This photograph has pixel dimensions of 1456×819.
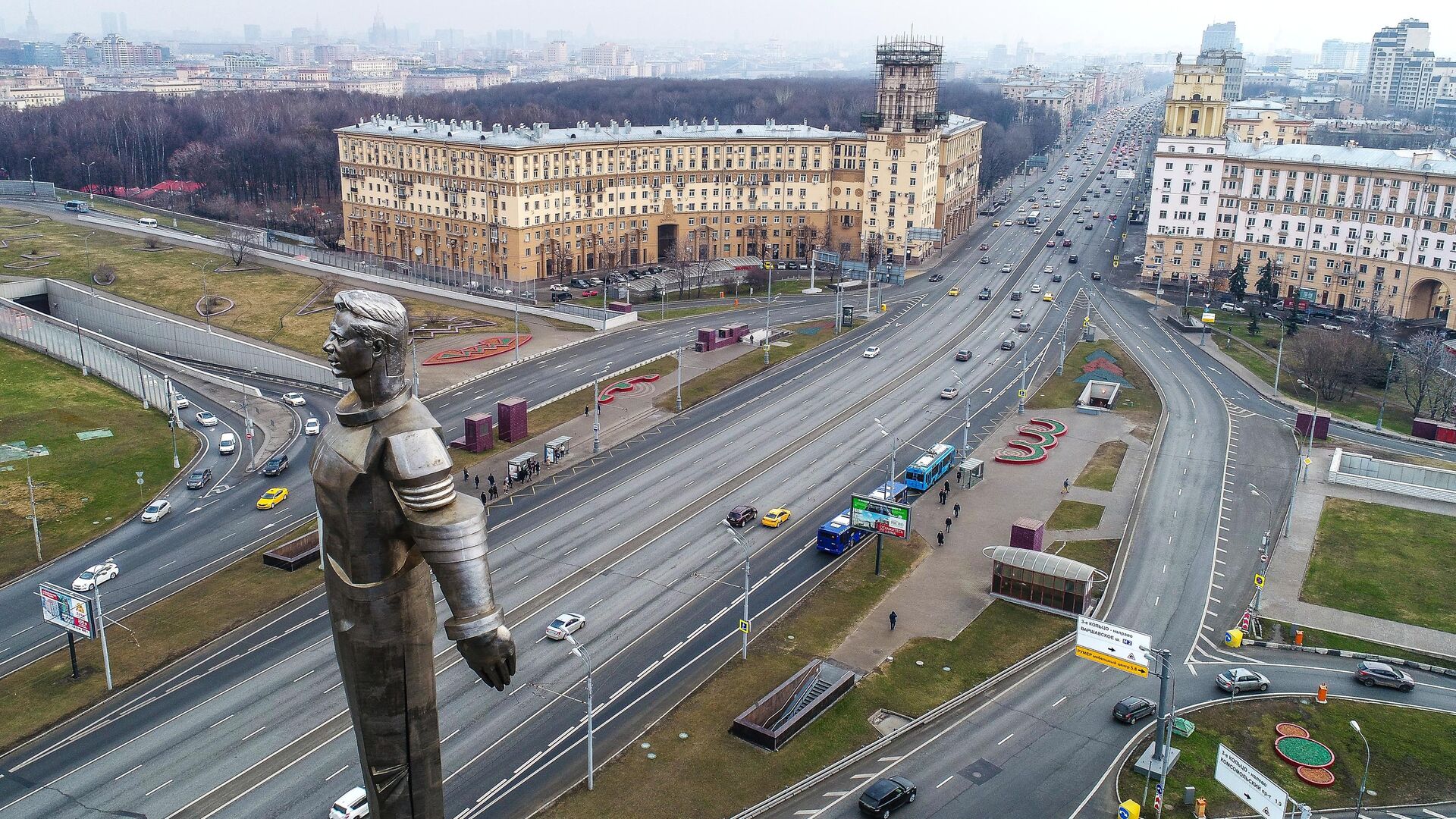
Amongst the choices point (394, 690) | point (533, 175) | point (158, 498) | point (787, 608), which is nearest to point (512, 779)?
point (787, 608)

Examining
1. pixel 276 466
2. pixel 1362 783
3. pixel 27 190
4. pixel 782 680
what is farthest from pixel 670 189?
pixel 1362 783

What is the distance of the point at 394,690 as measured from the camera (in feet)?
54.1

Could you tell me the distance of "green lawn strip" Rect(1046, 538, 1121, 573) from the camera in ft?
226

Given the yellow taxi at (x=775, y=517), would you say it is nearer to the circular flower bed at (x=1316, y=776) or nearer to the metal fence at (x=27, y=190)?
the circular flower bed at (x=1316, y=776)

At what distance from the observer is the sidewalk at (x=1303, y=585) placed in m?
60.7

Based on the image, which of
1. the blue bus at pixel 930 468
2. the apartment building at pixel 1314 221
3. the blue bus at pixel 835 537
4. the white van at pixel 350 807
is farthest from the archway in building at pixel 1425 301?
the white van at pixel 350 807

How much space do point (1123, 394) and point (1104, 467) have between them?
21.6 meters

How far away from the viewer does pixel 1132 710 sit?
5175 cm

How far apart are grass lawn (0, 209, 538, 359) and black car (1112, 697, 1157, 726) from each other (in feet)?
273

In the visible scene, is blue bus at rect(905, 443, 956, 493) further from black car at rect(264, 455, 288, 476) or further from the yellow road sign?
black car at rect(264, 455, 288, 476)

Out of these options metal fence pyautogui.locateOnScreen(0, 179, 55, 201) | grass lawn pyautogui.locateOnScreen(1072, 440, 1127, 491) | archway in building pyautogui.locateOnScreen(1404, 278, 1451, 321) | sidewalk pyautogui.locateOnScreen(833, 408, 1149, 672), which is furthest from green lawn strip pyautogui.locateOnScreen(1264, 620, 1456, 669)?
metal fence pyautogui.locateOnScreen(0, 179, 55, 201)

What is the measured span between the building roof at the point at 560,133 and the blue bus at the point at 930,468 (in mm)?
79134

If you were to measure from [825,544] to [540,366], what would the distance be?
48.4m

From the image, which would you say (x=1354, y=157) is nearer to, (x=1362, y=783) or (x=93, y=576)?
(x=1362, y=783)
